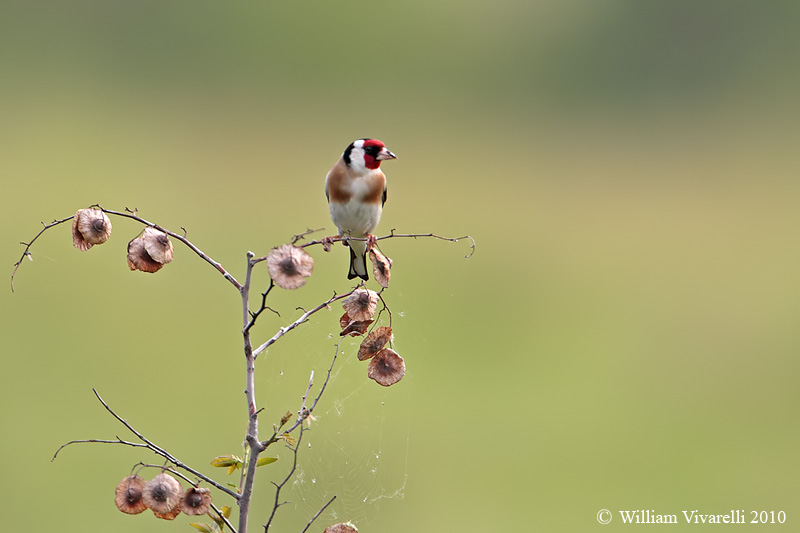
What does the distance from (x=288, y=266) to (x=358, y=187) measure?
0.93 m

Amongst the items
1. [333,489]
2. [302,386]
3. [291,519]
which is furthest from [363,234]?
[291,519]

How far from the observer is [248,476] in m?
0.98

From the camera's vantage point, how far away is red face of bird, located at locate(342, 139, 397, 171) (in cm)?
186

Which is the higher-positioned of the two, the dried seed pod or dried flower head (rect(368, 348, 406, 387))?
the dried seed pod

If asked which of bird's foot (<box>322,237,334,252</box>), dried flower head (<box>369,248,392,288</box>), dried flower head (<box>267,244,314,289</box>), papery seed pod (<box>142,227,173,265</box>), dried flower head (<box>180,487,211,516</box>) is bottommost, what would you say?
dried flower head (<box>180,487,211,516</box>)

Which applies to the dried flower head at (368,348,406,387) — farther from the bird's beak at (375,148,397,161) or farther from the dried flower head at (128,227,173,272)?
the bird's beak at (375,148,397,161)

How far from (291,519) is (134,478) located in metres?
2.35

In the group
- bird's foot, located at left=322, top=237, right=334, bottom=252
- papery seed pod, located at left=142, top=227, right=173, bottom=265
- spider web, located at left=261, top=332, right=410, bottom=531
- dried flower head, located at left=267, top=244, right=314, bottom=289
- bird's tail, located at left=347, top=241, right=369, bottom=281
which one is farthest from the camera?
bird's tail, located at left=347, top=241, right=369, bottom=281

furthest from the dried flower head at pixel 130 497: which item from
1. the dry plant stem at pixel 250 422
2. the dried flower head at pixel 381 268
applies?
the dried flower head at pixel 381 268

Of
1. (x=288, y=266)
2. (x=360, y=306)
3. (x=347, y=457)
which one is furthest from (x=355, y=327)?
(x=347, y=457)

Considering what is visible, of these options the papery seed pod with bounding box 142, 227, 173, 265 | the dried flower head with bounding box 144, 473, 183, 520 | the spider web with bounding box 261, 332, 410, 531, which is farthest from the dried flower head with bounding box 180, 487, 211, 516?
A: the papery seed pod with bounding box 142, 227, 173, 265

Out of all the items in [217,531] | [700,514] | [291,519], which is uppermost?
[700,514]

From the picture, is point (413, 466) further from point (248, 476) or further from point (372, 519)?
point (248, 476)

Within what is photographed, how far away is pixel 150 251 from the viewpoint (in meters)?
1.08
